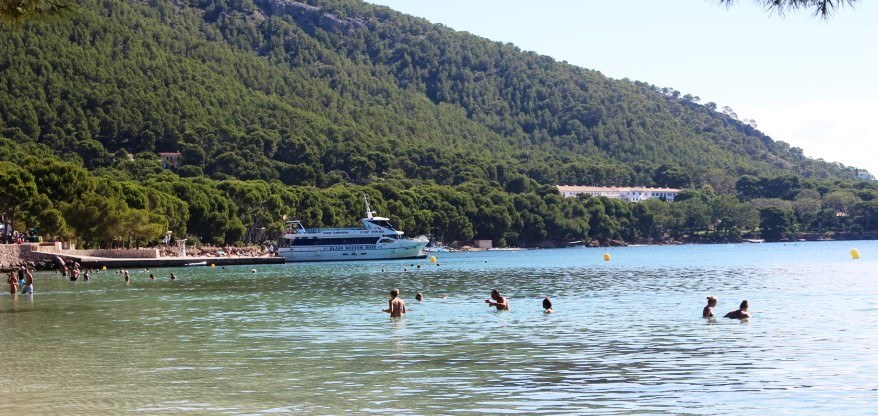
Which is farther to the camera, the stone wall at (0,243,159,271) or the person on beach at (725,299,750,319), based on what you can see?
the stone wall at (0,243,159,271)

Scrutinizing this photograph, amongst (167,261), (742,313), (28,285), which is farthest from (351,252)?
(742,313)

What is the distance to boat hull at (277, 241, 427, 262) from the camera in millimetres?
123375

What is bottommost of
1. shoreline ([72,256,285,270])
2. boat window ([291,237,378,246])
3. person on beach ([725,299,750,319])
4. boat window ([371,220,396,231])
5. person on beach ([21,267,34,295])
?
person on beach ([725,299,750,319])

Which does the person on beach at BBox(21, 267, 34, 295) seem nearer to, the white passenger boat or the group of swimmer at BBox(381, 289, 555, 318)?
the group of swimmer at BBox(381, 289, 555, 318)

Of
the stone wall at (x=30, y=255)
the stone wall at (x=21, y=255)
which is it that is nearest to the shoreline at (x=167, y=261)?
the stone wall at (x=30, y=255)

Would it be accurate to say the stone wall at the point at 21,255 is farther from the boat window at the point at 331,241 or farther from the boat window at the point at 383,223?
the boat window at the point at 383,223

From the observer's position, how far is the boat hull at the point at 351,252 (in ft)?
405

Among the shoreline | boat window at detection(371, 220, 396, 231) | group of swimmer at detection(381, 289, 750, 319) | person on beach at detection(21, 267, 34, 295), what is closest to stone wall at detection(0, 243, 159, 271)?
the shoreline

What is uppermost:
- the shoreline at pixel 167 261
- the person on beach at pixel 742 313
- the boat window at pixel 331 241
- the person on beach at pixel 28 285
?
the boat window at pixel 331 241

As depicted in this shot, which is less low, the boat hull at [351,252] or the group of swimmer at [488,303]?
the boat hull at [351,252]

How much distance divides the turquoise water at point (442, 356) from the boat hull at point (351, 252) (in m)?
Answer: 71.1

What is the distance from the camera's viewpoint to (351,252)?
125m

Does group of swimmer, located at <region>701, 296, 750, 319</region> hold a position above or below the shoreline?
below

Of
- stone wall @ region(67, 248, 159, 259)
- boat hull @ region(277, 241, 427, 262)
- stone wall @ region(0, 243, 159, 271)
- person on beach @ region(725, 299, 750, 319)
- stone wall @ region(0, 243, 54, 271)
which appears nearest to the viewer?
person on beach @ region(725, 299, 750, 319)
